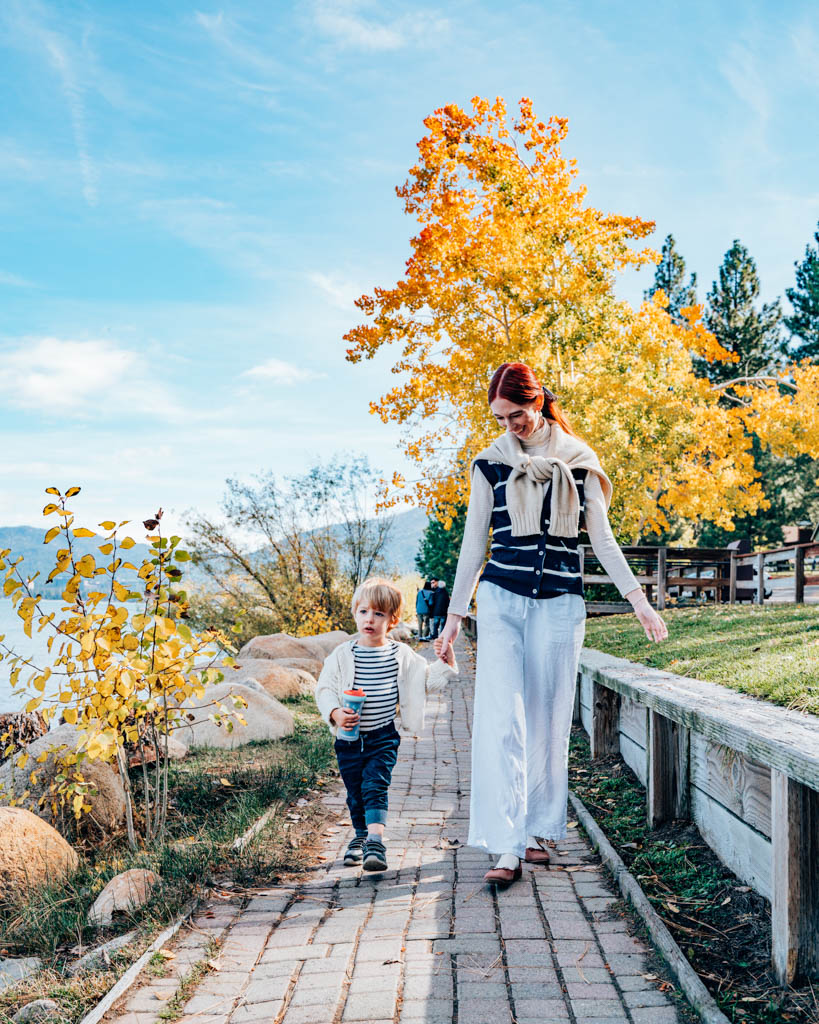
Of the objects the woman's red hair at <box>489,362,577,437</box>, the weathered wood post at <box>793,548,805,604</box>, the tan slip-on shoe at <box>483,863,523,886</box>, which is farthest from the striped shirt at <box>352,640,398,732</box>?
the weathered wood post at <box>793,548,805,604</box>

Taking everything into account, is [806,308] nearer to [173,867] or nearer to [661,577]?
[661,577]

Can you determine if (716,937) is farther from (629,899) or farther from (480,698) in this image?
(480,698)

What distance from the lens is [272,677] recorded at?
10.5m

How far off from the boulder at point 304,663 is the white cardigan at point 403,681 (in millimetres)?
8111

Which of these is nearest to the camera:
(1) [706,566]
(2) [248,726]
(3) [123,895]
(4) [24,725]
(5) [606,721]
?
(3) [123,895]

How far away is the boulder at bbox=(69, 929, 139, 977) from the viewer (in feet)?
10.5

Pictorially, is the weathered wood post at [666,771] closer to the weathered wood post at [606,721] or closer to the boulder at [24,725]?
the weathered wood post at [606,721]

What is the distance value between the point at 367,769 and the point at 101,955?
56.4 inches

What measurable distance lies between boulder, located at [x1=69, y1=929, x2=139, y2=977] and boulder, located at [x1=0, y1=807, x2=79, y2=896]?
1.48 m

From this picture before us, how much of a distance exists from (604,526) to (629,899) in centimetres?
156

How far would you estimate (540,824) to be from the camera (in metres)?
3.96

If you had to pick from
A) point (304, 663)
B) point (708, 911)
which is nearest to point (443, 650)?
point (708, 911)

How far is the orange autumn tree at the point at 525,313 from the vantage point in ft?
41.8

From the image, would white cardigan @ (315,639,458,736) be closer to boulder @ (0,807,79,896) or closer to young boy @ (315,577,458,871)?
young boy @ (315,577,458,871)
